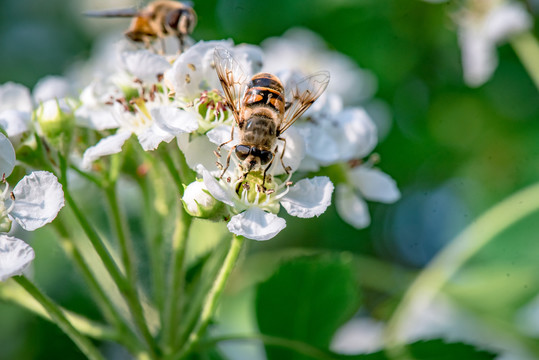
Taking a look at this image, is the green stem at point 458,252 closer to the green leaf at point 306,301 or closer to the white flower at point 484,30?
the green leaf at point 306,301

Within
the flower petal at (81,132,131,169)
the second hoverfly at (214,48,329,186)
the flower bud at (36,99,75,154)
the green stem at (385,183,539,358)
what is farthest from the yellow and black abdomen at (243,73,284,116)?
the green stem at (385,183,539,358)

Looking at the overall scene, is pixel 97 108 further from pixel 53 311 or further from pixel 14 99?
pixel 53 311

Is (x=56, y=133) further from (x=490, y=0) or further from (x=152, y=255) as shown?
(x=490, y=0)

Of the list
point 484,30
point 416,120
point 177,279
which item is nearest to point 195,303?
point 177,279

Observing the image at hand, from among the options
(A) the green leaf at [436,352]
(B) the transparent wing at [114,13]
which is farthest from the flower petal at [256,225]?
(B) the transparent wing at [114,13]

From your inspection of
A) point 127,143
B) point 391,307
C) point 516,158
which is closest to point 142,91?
point 127,143

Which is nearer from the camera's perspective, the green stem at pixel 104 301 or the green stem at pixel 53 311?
the green stem at pixel 53 311

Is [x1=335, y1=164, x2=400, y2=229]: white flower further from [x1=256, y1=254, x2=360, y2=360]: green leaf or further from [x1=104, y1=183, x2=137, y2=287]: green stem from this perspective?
[x1=104, y1=183, x2=137, y2=287]: green stem
